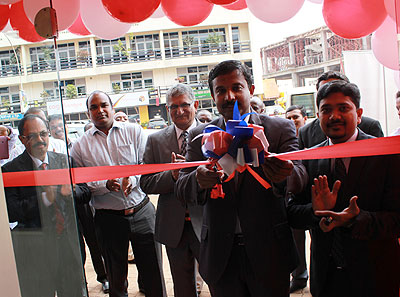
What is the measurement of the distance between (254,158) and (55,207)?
0.88 meters

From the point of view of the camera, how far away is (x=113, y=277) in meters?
2.85

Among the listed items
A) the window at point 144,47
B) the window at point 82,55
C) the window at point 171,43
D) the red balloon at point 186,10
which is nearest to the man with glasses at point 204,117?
the red balloon at point 186,10

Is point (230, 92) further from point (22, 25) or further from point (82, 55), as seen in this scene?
point (82, 55)

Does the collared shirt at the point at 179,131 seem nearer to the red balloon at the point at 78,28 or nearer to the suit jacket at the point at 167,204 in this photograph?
the suit jacket at the point at 167,204

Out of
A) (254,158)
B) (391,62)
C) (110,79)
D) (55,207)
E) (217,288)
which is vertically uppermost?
(110,79)

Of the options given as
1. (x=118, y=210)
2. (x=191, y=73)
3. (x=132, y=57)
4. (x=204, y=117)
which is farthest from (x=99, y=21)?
(x=191, y=73)

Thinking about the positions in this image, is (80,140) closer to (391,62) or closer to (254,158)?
(254,158)

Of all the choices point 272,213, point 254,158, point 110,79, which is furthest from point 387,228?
point 110,79

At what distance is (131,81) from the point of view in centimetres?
1370

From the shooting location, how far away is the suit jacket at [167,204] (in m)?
2.54

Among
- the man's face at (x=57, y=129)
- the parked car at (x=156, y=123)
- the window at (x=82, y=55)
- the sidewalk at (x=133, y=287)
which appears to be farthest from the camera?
the parked car at (x=156, y=123)

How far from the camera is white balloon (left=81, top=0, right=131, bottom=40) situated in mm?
2453

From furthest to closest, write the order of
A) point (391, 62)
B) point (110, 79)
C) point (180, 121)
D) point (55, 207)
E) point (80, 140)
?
point (110, 79)
point (80, 140)
point (180, 121)
point (391, 62)
point (55, 207)

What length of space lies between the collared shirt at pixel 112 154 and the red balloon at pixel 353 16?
1.70 metres
